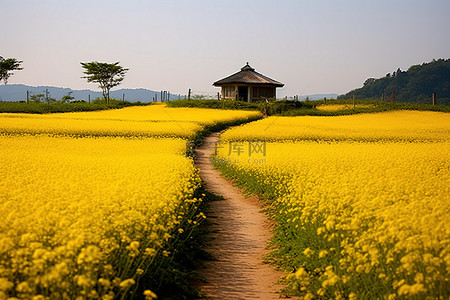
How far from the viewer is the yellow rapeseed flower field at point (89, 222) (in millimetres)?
4055

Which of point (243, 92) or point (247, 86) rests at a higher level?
point (247, 86)

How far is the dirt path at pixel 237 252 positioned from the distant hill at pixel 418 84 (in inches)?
3037

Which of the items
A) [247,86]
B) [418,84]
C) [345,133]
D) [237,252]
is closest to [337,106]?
[247,86]

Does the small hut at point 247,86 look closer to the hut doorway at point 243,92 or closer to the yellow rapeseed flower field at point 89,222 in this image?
the hut doorway at point 243,92

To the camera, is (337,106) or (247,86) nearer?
(337,106)

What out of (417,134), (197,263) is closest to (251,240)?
(197,263)

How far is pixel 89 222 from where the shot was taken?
17.5 feet

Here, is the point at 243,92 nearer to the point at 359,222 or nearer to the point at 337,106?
the point at 337,106

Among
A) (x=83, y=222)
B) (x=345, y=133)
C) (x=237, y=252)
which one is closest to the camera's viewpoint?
(x=83, y=222)

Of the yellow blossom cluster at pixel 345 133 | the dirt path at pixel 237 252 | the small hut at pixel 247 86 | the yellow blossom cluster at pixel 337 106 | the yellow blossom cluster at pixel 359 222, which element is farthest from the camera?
the small hut at pixel 247 86

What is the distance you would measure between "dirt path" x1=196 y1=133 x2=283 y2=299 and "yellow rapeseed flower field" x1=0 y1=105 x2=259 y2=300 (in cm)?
70

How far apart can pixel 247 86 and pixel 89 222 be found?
51241mm

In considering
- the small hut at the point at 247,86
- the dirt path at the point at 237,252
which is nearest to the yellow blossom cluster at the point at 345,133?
the dirt path at the point at 237,252

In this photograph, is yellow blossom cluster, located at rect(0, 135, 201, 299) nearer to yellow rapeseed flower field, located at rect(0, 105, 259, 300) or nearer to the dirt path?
yellow rapeseed flower field, located at rect(0, 105, 259, 300)
